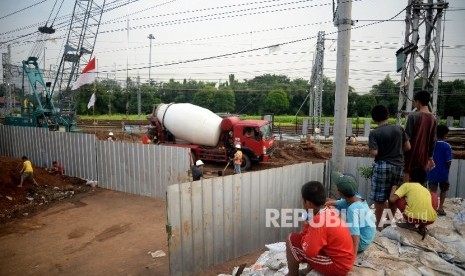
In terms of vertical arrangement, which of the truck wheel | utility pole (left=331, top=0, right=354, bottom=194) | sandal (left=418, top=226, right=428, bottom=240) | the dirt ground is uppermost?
utility pole (left=331, top=0, right=354, bottom=194)

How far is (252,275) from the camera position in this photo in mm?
4250

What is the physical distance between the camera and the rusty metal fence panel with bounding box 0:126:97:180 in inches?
434

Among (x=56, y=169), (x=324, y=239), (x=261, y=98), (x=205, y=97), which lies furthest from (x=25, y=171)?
(x=261, y=98)

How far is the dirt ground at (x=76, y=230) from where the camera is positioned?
5.71 metres

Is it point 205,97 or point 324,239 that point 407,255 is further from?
point 205,97

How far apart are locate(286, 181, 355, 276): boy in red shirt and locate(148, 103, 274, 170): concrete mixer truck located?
11.0 meters

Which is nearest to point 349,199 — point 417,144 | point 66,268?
point 417,144

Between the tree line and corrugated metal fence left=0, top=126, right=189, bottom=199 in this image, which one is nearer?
corrugated metal fence left=0, top=126, right=189, bottom=199

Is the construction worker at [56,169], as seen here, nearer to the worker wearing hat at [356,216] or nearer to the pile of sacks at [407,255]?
the pile of sacks at [407,255]

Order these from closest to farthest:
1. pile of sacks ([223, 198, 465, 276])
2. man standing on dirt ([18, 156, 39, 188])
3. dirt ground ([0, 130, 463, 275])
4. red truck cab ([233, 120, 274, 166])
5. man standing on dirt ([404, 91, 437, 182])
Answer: pile of sacks ([223, 198, 465, 276]) < man standing on dirt ([404, 91, 437, 182]) < dirt ground ([0, 130, 463, 275]) < man standing on dirt ([18, 156, 39, 188]) < red truck cab ([233, 120, 274, 166])

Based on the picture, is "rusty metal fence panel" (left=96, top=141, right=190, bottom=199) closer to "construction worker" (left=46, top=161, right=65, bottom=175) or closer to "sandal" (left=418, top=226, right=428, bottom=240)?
"construction worker" (left=46, top=161, right=65, bottom=175)

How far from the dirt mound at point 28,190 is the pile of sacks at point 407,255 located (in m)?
7.60

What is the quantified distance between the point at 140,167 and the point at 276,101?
39.7m

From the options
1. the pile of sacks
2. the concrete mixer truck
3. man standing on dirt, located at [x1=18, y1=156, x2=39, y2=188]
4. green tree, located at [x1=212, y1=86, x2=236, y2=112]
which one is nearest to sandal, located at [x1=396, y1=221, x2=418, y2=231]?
the pile of sacks
